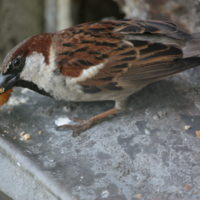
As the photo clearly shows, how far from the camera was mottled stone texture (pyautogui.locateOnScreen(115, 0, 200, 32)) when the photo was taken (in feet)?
9.75

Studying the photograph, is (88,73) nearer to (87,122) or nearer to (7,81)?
(87,122)

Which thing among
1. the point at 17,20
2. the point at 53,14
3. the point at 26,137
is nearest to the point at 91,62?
the point at 26,137

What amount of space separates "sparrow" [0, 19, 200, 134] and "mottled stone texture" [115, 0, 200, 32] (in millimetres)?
972

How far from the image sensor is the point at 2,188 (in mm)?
1977

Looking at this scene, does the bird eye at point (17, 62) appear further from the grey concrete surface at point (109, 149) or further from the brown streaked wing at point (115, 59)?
the grey concrete surface at point (109, 149)

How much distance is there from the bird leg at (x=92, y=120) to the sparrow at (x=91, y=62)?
19 centimetres

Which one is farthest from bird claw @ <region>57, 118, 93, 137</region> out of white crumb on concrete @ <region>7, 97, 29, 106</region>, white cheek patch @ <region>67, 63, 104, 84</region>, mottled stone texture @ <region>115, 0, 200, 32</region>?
mottled stone texture @ <region>115, 0, 200, 32</region>

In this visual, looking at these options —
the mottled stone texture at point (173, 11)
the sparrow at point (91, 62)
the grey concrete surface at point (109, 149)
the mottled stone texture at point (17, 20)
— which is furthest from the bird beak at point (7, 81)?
the mottled stone texture at point (17, 20)

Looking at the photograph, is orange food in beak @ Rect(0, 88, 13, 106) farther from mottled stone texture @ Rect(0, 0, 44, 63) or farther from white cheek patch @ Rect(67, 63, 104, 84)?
mottled stone texture @ Rect(0, 0, 44, 63)

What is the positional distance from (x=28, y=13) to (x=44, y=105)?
2.31m

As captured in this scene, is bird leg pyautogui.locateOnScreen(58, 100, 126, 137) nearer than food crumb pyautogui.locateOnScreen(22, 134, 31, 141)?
No

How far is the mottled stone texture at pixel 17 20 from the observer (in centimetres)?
393

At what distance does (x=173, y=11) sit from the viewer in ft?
10.1

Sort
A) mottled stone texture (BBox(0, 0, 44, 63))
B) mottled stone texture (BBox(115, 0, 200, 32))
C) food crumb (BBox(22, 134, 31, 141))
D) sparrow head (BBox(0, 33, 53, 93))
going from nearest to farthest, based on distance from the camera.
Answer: sparrow head (BBox(0, 33, 53, 93)) < food crumb (BBox(22, 134, 31, 141)) < mottled stone texture (BBox(115, 0, 200, 32)) < mottled stone texture (BBox(0, 0, 44, 63))
